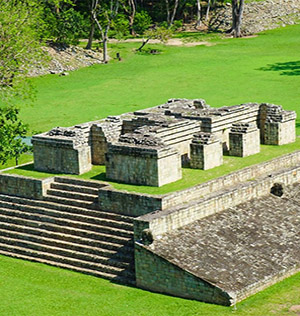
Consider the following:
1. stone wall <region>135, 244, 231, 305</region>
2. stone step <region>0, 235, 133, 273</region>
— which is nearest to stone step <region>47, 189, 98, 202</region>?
Answer: stone step <region>0, 235, 133, 273</region>

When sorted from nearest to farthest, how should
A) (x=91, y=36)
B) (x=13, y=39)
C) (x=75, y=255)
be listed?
1. (x=75, y=255)
2. (x=13, y=39)
3. (x=91, y=36)

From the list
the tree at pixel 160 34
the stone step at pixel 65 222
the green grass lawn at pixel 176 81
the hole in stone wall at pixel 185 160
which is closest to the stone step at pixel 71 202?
the stone step at pixel 65 222

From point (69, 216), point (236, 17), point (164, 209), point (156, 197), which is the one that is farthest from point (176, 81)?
point (164, 209)

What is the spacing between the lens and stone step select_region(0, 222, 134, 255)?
23250mm

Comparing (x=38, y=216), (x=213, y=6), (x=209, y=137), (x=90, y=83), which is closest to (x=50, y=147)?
(x=38, y=216)

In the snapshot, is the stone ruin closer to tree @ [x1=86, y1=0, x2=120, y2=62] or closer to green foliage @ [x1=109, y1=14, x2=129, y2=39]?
tree @ [x1=86, y1=0, x2=120, y2=62]

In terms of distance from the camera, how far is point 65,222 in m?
24.7

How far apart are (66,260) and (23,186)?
141 inches

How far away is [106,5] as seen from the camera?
191 feet

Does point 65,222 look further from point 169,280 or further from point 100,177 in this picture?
point 169,280

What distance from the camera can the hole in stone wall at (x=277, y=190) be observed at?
2552cm

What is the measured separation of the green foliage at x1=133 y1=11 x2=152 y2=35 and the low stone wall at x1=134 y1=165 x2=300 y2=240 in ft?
126

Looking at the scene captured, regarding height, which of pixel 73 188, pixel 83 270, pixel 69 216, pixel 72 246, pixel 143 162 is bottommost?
pixel 83 270

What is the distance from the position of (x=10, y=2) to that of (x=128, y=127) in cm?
916
